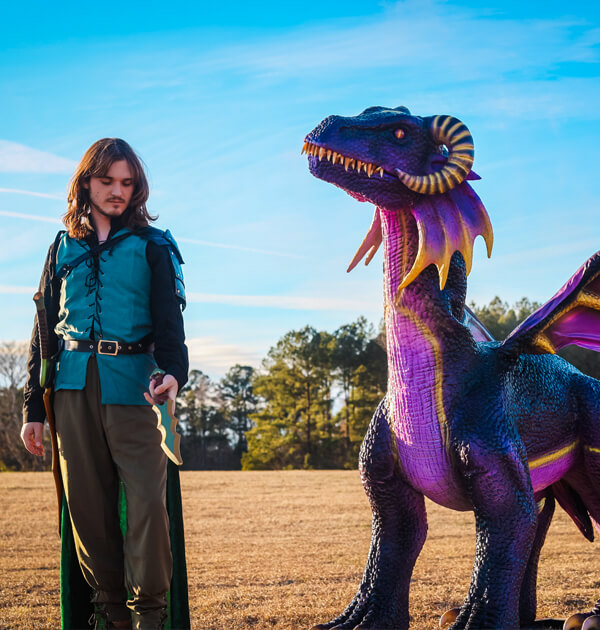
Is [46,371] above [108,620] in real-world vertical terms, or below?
above

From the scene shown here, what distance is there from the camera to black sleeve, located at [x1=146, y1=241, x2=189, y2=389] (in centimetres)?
237

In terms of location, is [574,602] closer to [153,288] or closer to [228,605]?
[228,605]

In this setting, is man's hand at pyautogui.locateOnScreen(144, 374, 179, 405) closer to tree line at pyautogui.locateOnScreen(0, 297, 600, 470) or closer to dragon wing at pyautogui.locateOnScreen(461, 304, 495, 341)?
dragon wing at pyautogui.locateOnScreen(461, 304, 495, 341)

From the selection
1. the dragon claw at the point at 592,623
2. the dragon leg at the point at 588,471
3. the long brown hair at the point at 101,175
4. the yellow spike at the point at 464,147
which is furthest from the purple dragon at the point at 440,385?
the long brown hair at the point at 101,175

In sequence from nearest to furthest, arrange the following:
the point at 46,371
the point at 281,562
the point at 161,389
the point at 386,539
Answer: the point at 161,389, the point at 386,539, the point at 46,371, the point at 281,562

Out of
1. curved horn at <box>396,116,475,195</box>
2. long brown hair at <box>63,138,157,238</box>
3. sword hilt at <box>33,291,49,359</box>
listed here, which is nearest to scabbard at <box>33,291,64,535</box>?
sword hilt at <box>33,291,49,359</box>

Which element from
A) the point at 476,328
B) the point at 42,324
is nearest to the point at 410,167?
the point at 476,328

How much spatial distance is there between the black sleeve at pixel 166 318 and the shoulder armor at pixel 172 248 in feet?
0.06

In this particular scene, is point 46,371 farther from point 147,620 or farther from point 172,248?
point 147,620

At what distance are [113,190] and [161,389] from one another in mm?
746

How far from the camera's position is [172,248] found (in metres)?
2.58

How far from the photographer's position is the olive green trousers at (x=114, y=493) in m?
2.31

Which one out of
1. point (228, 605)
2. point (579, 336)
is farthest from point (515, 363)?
point (228, 605)

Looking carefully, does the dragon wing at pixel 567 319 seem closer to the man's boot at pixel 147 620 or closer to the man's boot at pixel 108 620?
the man's boot at pixel 147 620
